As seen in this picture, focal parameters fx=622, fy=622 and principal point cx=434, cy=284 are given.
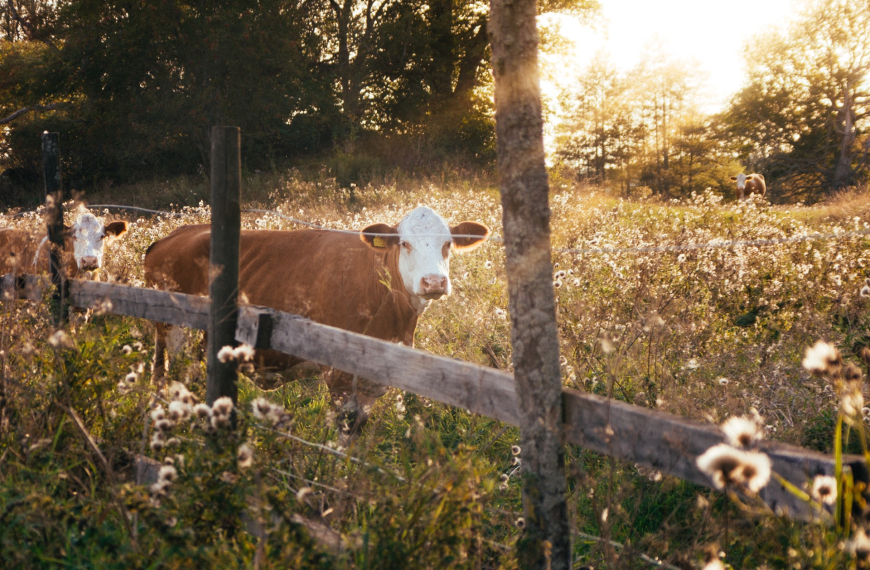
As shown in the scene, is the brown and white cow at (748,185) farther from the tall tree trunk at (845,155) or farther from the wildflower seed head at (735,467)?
the wildflower seed head at (735,467)

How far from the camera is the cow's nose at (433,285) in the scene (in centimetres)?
389

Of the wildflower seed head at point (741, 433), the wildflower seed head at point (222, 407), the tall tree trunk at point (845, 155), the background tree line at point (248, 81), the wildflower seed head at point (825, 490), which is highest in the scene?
the background tree line at point (248, 81)

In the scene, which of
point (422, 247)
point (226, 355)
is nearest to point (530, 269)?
point (226, 355)

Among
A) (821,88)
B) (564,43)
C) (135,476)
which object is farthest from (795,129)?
(135,476)

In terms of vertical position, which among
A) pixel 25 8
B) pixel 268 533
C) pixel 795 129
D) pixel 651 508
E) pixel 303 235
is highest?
pixel 25 8

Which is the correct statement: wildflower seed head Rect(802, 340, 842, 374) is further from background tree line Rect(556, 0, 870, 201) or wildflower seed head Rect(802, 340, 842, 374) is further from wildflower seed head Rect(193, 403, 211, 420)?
background tree line Rect(556, 0, 870, 201)

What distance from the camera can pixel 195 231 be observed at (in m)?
5.57

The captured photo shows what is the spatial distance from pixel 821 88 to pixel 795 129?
2373 mm

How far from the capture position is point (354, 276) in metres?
4.46

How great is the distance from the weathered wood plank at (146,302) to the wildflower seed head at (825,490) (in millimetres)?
2440

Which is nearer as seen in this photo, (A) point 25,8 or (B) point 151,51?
(B) point 151,51

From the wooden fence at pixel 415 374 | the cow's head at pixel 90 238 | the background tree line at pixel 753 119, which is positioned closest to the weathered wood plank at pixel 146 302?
the wooden fence at pixel 415 374

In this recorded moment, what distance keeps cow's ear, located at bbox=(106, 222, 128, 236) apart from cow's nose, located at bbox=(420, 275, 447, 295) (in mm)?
4622

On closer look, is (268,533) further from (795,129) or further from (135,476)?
(795,129)
